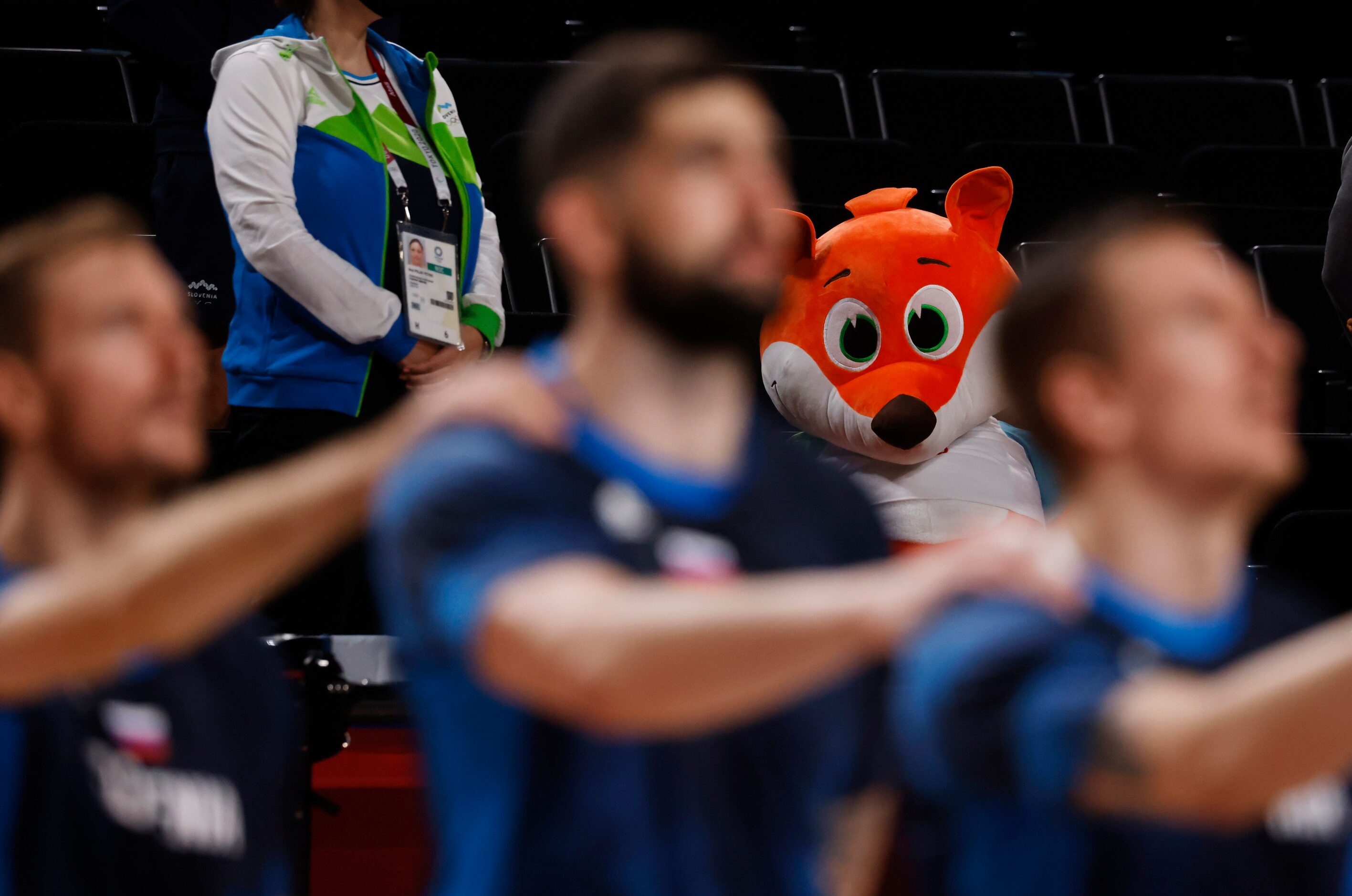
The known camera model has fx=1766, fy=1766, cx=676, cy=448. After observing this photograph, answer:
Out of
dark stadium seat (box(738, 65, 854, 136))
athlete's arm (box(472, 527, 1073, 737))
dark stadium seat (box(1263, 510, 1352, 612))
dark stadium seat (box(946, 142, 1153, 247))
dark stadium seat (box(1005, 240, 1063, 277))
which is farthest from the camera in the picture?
dark stadium seat (box(738, 65, 854, 136))

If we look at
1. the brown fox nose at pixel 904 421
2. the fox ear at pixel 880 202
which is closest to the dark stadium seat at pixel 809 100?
the fox ear at pixel 880 202

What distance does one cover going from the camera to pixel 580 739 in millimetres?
1124

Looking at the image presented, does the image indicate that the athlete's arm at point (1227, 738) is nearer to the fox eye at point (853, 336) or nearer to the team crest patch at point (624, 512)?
the team crest patch at point (624, 512)

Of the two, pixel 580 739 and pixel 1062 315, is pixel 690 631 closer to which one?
pixel 580 739

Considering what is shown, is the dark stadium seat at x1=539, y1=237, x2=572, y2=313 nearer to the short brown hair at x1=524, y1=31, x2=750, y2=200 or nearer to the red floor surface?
the red floor surface

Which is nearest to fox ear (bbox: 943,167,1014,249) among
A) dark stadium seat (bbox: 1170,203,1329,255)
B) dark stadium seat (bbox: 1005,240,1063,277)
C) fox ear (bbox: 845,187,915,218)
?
fox ear (bbox: 845,187,915,218)

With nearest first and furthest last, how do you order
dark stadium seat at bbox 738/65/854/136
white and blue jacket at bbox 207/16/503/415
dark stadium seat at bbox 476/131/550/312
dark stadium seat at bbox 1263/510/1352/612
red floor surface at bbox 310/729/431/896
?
red floor surface at bbox 310/729/431/896 → white and blue jacket at bbox 207/16/503/415 → dark stadium seat at bbox 1263/510/1352/612 → dark stadium seat at bbox 476/131/550/312 → dark stadium seat at bbox 738/65/854/136

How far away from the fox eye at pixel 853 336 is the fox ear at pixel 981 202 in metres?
0.23

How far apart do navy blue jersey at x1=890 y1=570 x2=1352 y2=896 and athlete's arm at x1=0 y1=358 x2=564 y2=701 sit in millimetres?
307

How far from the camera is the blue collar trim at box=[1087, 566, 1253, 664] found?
1.16 meters

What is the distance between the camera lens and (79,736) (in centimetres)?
124

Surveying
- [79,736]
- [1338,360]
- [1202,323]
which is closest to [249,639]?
[79,736]

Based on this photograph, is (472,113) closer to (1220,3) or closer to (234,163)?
(234,163)

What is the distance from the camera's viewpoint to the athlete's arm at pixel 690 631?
0.98 m
